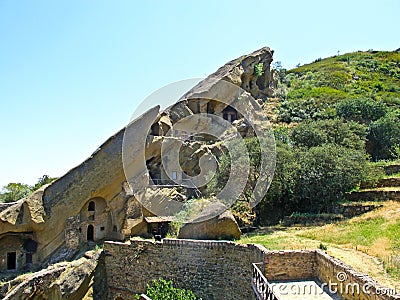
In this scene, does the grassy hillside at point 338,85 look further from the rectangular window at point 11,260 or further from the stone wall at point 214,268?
the rectangular window at point 11,260

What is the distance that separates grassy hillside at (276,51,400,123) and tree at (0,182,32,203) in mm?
32844

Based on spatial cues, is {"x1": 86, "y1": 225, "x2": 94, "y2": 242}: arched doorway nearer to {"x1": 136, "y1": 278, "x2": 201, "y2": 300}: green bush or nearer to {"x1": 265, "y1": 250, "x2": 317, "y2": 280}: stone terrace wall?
{"x1": 136, "y1": 278, "x2": 201, "y2": 300}: green bush

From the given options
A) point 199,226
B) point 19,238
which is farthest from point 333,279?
point 19,238

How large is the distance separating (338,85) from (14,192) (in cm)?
4791

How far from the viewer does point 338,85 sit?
56562 millimetres

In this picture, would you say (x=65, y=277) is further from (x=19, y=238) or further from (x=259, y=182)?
(x=259, y=182)

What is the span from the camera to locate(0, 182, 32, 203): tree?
154ft

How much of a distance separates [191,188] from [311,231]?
12464mm

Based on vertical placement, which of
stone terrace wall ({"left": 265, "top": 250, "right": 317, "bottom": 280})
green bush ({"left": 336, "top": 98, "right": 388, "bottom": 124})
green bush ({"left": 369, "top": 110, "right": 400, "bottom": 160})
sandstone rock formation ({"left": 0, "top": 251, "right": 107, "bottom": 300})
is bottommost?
sandstone rock formation ({"left": 0, "top": 251, "right": 107, "bottom": 300})

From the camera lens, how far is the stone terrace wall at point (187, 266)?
14.9 meters

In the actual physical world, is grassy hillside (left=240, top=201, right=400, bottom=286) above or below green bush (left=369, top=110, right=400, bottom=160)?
Result: below

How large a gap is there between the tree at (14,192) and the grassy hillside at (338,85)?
32.8m

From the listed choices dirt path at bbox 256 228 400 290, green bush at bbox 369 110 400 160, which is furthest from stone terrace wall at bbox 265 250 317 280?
green bush at bbox 369 110 400 160

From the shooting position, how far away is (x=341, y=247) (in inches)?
565
